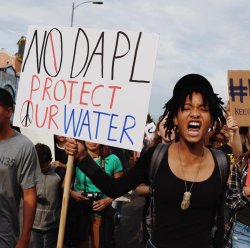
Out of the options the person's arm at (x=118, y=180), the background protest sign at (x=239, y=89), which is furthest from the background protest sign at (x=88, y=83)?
the background protest sign at (x=239, y=89)

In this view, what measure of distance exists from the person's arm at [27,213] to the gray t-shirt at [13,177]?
5cm

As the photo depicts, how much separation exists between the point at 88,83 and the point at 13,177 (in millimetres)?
789

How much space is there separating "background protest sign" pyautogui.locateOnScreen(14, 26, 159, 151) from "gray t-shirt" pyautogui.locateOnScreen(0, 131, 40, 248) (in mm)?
246

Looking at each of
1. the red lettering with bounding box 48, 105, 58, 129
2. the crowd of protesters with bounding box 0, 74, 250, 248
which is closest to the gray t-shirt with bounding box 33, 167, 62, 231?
the crowd of protesters with bounding box 0, 74, 250, 248

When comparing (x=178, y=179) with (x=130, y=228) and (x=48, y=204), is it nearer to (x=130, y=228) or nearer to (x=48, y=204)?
(x=48, y=204)

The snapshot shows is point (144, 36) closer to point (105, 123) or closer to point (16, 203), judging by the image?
point (105, 123)

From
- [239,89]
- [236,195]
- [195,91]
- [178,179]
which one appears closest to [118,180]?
[178,179]

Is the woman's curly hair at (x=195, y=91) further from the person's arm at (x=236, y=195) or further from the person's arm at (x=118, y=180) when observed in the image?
the person's arm at (x=236, y=195)

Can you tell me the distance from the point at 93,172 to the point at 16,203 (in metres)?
0.81

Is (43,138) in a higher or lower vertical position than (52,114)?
lower

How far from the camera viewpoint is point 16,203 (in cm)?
297

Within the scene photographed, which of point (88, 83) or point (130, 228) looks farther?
point (130, 228)

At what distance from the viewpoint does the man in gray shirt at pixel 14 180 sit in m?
2.86

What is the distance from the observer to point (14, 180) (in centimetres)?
290
